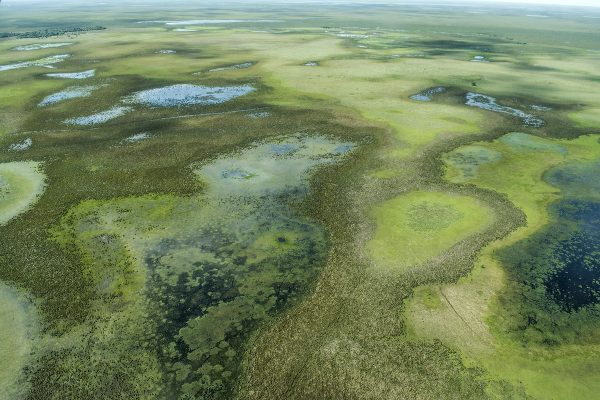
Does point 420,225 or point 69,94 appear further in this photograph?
point 69,94

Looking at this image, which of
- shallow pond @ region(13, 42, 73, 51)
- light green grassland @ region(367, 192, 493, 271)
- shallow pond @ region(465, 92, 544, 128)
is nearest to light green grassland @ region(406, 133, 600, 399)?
light green grassland @ region(367, 192, 493, 271)

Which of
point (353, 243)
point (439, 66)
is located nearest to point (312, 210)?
point (353, 243)

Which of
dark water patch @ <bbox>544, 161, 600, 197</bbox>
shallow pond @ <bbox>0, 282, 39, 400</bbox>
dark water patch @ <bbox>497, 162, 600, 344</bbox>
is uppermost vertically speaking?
dark water patch @ <bbox>544, 161, 600, 197</bbox>

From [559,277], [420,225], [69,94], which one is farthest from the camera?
[69,94]

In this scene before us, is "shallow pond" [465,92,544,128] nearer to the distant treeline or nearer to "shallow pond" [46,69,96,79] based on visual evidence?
"shallow pond" [46,69,96,79]

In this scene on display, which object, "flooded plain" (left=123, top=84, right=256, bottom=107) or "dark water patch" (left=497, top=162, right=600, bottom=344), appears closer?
"dark water patch" (left=497, top=162, right=600, bottom=344)

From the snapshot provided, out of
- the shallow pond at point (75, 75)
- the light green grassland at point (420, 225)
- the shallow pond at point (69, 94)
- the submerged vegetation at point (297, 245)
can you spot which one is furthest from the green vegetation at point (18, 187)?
the shallow pond at point (75, 75)

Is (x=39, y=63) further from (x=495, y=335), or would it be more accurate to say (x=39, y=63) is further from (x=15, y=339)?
(x=495, y=335)

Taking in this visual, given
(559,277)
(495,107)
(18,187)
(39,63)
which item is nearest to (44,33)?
(39,63)

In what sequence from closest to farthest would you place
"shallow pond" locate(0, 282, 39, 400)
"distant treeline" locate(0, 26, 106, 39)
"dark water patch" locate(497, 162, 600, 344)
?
"shallow pond" locate(0, 282, 39, 400) < "dark water patch" locate(497, 162, 600, 344) < "distant treeline" locate(0, 26, 106, 39)
